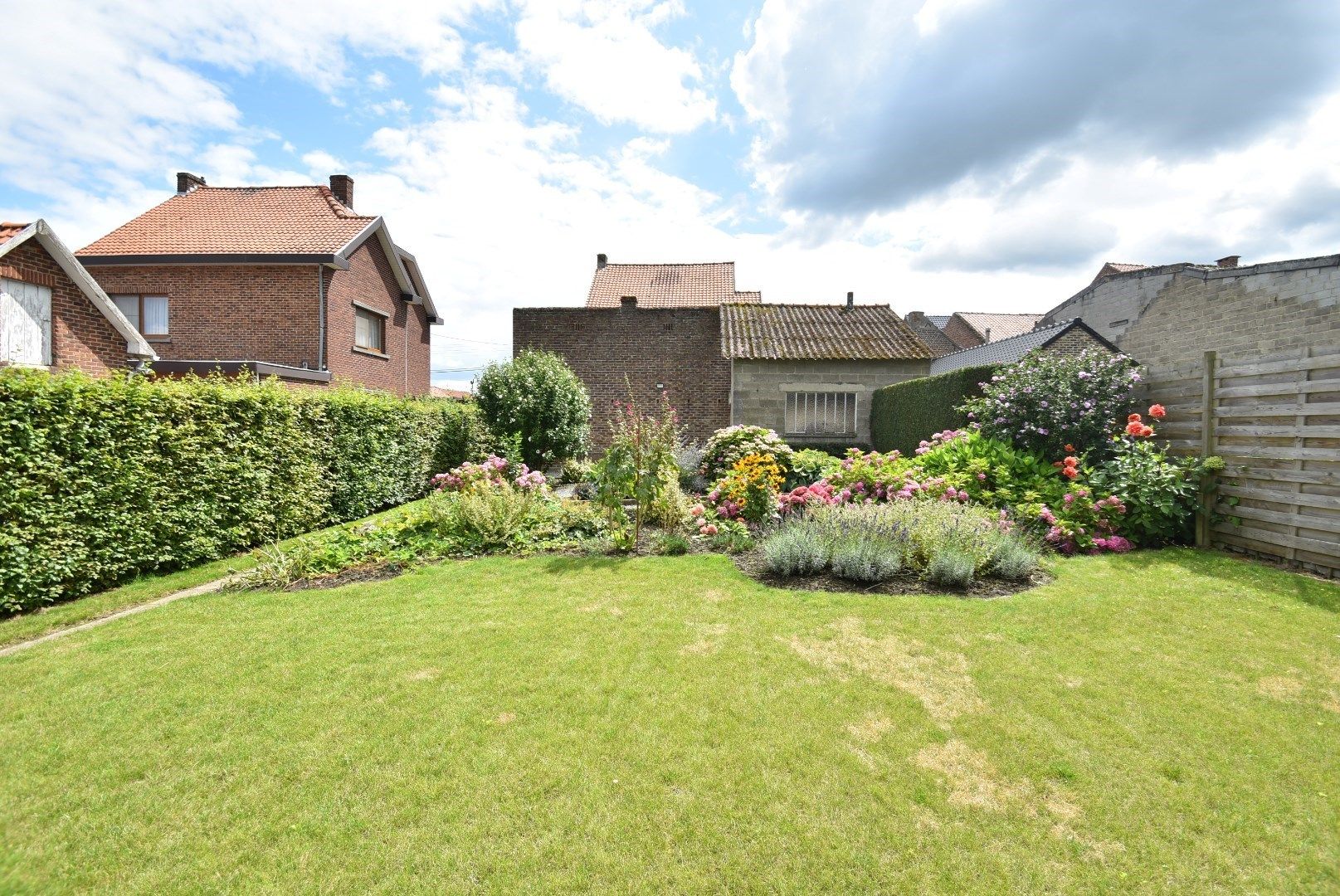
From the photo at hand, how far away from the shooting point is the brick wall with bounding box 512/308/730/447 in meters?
17.5

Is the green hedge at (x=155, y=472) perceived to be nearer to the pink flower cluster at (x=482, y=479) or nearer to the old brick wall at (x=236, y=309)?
the pink flower cluster at (x=482, y=479)

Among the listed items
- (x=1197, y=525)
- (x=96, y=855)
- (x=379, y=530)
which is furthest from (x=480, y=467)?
(x=1197, y=525)

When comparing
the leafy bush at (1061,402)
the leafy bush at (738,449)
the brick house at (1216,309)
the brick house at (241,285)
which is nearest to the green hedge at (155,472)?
the leafy bush at (738,449)

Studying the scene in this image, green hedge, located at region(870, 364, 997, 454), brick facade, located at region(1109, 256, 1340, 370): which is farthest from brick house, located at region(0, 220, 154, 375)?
brick facade, located at region(1109, 256, 1340, 370)

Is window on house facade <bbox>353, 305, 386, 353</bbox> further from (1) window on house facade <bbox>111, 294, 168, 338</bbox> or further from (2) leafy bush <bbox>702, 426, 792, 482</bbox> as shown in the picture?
(2) leafy bush <bbox>702, 426, 792, 482</bbox>

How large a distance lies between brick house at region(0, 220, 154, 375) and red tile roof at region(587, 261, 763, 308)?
1519 centimetres

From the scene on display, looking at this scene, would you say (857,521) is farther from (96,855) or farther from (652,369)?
(652,369)

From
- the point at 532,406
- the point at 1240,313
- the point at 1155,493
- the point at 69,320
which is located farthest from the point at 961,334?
the point at 69,320

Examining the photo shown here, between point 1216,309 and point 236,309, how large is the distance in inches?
929

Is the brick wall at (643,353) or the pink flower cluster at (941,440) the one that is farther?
the brick wall at (643,353)

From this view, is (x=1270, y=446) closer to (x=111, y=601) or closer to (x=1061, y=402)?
(x=1061, y=402)

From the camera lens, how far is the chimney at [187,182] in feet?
58.6

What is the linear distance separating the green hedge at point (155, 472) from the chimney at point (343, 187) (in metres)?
13.2

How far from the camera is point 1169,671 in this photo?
3.48 metres
